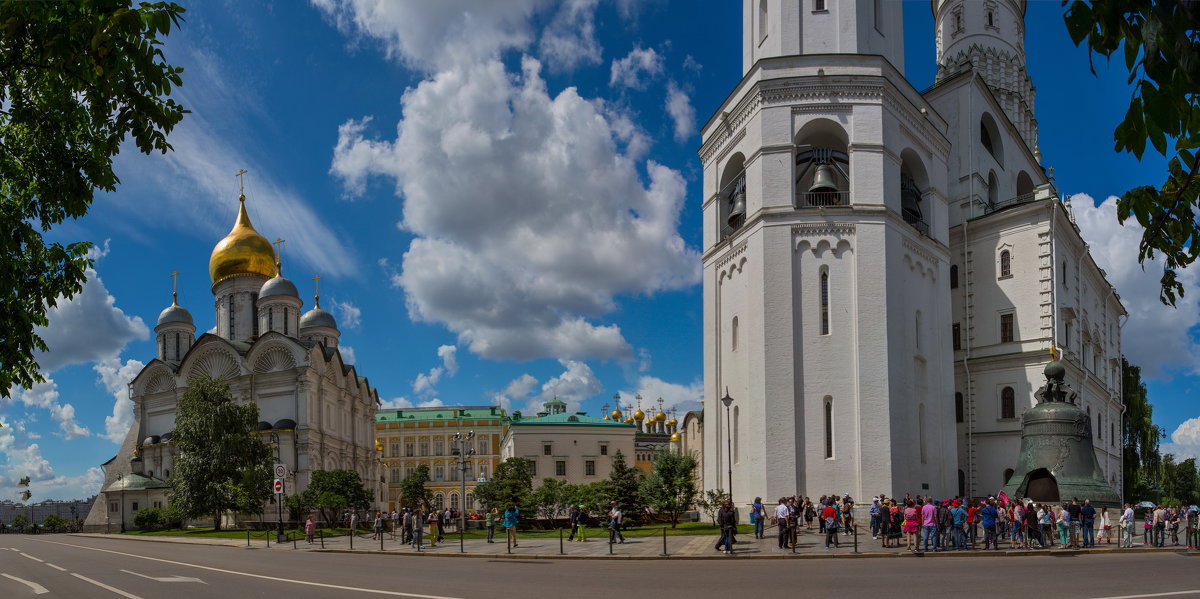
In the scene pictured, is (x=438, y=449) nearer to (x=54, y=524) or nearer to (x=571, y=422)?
(x=571, y=422)

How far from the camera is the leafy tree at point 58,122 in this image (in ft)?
24.0

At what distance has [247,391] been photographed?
200ft

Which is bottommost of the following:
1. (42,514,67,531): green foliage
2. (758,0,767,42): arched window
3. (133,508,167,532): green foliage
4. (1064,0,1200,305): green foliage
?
(42,514,67,531): green foliage

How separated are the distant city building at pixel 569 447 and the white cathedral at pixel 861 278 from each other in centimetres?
3955

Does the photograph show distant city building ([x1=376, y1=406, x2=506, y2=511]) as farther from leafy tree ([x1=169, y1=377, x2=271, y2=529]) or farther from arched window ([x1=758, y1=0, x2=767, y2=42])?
arched window ([x1=758, y1=0, x2=767, y2=42])

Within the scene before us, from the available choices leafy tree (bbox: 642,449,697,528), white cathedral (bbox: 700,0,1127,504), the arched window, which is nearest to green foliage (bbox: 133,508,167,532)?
leafy tree (bbox: 642,449,697,528)

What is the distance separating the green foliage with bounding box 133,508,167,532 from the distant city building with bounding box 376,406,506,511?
41.6 meters

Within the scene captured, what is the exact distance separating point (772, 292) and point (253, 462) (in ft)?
106

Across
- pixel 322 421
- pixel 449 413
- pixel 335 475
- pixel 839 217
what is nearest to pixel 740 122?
pixel 839 217

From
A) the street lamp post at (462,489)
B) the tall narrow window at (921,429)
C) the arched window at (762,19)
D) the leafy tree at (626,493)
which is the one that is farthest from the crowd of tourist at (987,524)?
the arched window at (762,19)

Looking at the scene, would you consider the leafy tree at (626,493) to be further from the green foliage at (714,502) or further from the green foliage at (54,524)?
the green foliage at (54,524)

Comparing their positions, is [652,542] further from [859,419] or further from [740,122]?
[740,122]

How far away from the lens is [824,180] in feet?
114

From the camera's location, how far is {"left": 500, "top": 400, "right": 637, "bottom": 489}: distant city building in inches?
→ 3002
